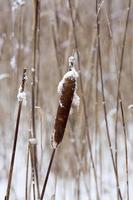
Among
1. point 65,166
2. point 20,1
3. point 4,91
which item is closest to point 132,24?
point 4,91

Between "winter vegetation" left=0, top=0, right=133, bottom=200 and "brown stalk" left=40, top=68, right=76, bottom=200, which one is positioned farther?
"winter vegetation" left=0, top=0, right=133, bottom=200

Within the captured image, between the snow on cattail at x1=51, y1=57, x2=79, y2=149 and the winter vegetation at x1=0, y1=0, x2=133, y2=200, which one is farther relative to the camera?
the winter vegetation at x1=0, y1=0, x2=133, y2=200

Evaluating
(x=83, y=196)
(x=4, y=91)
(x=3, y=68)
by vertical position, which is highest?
(x=3, y=68)

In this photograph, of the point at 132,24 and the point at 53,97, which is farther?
the point at 132,24

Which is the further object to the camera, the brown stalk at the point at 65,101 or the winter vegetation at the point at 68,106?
the winter vegetation at the point at 68,106

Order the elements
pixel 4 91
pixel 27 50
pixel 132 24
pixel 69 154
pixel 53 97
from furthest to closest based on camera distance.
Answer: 1. pixel 4 91
2. pixel 132 24
3. pixel 53 97
4. pixel 27 50
5. pixel 69 154

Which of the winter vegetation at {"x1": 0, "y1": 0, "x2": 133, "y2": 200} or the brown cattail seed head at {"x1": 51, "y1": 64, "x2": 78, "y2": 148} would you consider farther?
the winter vegetation at {"x1": 0, "y1": 0, "x2": 133, "y2": 200}

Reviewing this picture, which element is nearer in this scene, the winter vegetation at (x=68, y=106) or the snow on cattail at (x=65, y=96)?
the snow on cattail at (x=65, y=96)

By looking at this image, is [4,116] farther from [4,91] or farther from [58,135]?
[58,135]
